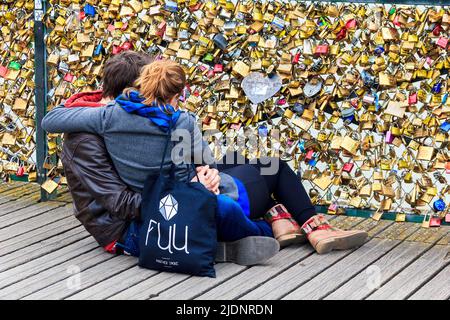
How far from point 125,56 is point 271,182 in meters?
0.94

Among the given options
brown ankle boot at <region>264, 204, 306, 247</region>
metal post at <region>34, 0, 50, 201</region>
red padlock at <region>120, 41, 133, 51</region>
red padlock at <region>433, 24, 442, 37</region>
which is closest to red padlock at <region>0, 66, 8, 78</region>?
metal post at <region>34, 0, 50, 201</region>

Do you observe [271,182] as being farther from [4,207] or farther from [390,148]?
[4,207]

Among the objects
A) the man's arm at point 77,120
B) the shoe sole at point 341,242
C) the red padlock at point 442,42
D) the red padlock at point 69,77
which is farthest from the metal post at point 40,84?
the red padlock at point 442,42

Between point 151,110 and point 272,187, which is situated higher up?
point 151,110

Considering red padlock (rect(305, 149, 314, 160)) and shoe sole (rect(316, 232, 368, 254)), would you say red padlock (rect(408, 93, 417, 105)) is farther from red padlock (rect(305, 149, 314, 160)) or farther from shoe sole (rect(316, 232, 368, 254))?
shoe sole (rect(316, 232, 368, 254))

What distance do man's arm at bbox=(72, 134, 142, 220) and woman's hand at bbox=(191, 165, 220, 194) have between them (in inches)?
11.5

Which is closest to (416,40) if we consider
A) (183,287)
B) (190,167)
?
(190,167)

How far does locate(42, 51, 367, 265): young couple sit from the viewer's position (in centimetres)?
415

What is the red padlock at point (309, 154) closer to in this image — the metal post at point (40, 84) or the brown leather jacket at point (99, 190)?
the brown leather jacket at point (99, 190)

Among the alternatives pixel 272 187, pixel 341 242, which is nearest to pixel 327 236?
pixel 341 242

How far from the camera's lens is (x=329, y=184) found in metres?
4.94

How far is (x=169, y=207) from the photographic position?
4.01 meters

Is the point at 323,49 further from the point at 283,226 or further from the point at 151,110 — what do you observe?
the point at 151,110

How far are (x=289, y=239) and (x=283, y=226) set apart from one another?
0.08 meters
